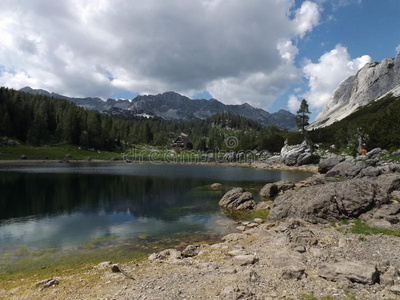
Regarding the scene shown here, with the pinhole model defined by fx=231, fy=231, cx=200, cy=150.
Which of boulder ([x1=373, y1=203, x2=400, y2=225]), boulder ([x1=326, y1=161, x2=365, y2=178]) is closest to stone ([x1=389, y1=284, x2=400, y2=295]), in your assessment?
boulder ([x1=373, y1=203, x2=400, y2=225])

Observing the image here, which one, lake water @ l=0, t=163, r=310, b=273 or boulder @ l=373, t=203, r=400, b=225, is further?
boulder @ l=373, t=203, r=400, b=225

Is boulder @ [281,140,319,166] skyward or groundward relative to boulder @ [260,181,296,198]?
skyward

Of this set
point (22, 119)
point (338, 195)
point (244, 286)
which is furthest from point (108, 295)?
point (22, 119)

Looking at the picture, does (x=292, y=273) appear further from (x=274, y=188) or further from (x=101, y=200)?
(x=101, y=200)

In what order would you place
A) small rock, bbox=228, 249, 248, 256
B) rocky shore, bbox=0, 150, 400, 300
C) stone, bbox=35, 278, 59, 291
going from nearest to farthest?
rocky shore, bbox=0, 150, 400, 300 → stone, bbox=35, 278, 59, 291 → small rock, bbox=228, 249, 248, 256

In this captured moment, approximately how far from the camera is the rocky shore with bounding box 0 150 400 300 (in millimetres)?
11945

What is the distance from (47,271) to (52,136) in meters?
179

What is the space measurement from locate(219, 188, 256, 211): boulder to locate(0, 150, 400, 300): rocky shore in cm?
934

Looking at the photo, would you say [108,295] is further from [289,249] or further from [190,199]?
[190,199]

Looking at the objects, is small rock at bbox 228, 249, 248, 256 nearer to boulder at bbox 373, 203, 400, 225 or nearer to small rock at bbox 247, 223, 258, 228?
small rock at bbox 247, 223, 258, 228

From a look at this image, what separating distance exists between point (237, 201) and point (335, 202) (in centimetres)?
1547

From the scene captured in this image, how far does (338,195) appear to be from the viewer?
27344mm

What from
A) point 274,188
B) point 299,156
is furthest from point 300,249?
point 299,156

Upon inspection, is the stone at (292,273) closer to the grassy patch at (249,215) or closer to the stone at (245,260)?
the stone at (245,260)
